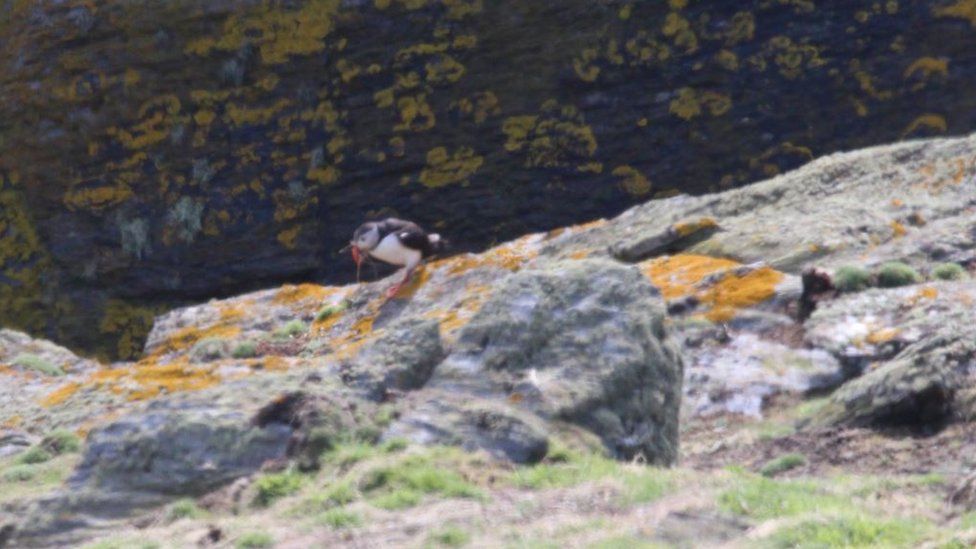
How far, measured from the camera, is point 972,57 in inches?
689

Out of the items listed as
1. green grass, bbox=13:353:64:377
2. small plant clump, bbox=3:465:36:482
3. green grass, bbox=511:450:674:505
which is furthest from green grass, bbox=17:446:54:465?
green grass, bbox=13:353:64:377

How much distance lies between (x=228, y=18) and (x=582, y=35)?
3.90 metres

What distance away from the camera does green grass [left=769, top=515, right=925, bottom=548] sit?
5639mm

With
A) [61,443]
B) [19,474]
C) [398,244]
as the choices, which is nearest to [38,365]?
[398,244]

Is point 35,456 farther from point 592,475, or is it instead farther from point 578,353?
point 592,475

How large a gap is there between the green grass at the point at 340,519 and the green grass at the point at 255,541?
23 cm

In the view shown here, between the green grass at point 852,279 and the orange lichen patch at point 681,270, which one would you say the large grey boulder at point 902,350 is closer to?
the green grass at point 852,279

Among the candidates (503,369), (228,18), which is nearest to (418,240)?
(503,369)

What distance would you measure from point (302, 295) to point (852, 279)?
441 centimetres

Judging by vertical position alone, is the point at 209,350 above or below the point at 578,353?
below

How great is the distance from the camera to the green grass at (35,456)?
26.7 ft

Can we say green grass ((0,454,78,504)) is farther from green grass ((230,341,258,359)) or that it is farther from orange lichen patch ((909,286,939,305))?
orange lichen patch ((909,286,939,305))

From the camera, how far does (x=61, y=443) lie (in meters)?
8.28

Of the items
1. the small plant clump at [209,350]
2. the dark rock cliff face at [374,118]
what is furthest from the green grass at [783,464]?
the dark rock cliff face at [374,118]
